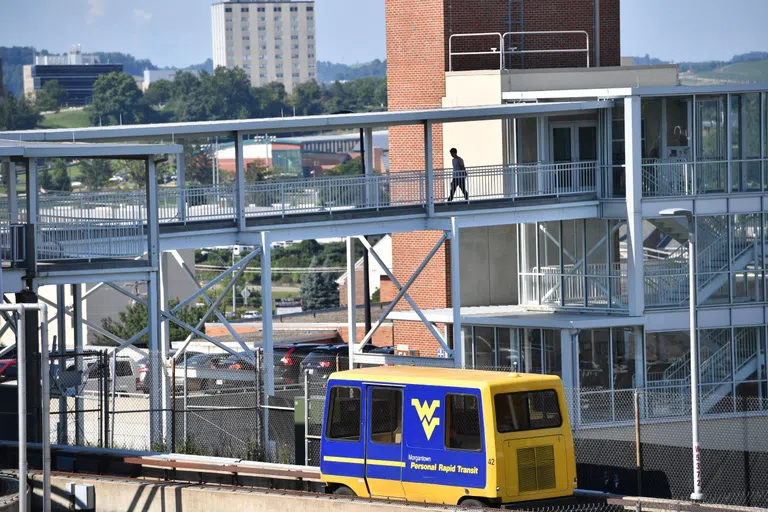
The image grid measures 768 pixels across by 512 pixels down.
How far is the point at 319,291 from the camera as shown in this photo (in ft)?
417

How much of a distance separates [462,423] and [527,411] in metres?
0.90

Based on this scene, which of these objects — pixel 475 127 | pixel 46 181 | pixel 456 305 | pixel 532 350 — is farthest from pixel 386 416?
pixel 46 181

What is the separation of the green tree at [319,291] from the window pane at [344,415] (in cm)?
10389

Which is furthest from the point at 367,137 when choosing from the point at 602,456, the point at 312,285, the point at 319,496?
the point at 312,285

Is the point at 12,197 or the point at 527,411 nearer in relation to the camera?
the point at 527,411

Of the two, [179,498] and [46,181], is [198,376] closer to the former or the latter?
[179,498]

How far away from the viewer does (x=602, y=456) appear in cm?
2350

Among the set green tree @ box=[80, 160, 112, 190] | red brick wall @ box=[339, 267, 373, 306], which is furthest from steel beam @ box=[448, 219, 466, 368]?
green tree @ box=[80, 160, 112, 190]

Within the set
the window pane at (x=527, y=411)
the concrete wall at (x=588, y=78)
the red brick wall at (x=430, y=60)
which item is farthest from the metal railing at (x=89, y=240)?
the concrete wall at (x=588, y=78)

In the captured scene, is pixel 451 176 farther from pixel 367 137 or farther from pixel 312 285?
pixel 312 285

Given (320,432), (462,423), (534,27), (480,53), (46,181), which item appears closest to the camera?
(462,423)

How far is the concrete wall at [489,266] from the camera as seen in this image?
39.2 metres

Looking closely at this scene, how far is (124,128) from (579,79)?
47.3 ft

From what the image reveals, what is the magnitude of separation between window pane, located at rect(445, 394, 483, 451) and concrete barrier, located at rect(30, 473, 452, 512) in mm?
1381
